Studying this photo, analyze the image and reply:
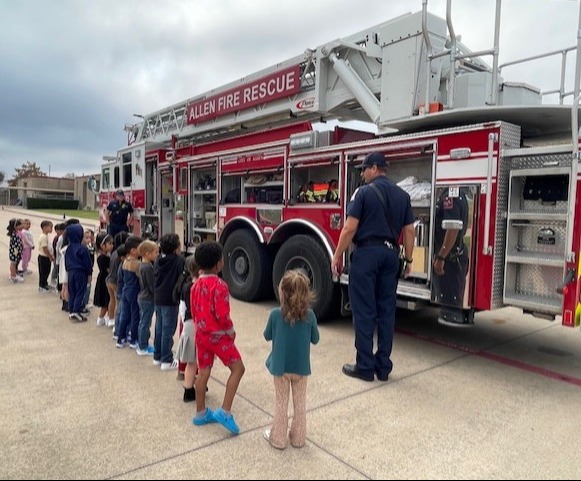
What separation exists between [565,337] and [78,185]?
268ft

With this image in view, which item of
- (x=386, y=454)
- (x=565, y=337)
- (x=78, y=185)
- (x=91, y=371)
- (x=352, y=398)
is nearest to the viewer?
(x=386, y=454)

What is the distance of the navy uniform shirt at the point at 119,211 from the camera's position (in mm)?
9062

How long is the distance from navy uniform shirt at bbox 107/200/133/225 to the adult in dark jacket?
356cm

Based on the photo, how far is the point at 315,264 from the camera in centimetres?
537

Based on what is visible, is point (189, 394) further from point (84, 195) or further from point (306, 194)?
point (84, 195)

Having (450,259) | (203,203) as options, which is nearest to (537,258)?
(450,259)

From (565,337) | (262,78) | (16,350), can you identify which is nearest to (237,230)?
(262,78)

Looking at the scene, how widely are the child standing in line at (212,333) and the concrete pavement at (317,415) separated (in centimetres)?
11

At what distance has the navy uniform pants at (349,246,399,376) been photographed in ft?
12.7

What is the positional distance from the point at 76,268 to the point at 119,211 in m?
3.81

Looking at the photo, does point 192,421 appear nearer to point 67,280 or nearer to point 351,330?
point 351,330

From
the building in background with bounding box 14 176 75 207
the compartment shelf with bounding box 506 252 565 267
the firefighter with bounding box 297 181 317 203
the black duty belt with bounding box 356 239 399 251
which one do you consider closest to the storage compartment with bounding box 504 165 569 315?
the compartment shelf with bounding box 506 252 565 267

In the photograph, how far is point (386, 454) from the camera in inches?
106

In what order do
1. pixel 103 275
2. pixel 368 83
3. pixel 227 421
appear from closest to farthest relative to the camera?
pixel 227 421, pixel 103 275, pixel 368 83
